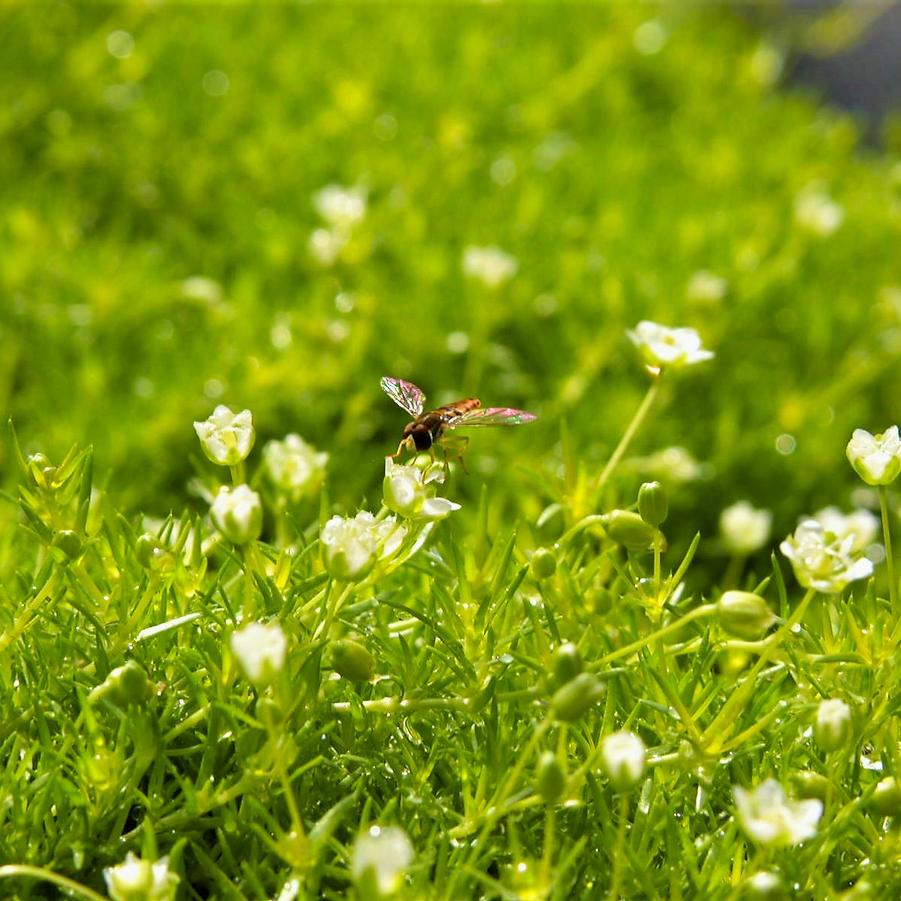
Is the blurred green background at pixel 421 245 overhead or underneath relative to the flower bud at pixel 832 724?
underneath

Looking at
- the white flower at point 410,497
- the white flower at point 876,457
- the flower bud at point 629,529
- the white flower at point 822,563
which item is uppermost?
the white flower at point 876,457

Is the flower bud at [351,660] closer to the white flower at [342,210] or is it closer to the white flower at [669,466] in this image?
the white flower at [669,466]

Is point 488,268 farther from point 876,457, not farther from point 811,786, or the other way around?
point 811,786

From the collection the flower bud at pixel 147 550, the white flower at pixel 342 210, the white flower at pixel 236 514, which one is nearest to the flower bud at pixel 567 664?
the white flower at pixel 236 514

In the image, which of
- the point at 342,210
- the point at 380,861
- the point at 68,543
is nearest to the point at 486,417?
the point at 68,543

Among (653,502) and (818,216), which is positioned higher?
(653,502)

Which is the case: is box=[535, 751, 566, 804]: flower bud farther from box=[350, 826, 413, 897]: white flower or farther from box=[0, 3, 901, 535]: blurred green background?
box=[0, 3, 901, 535]: blurred green background
